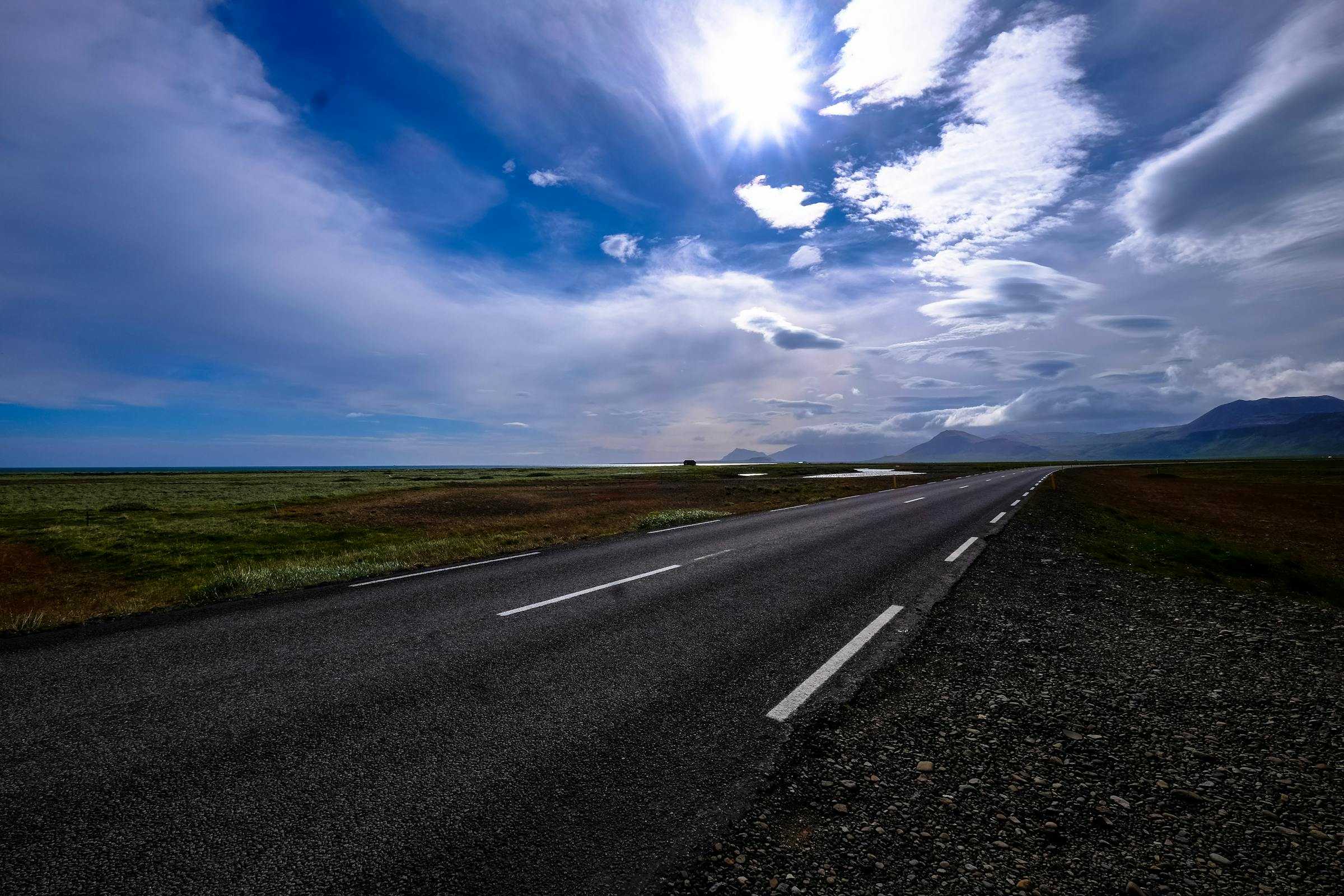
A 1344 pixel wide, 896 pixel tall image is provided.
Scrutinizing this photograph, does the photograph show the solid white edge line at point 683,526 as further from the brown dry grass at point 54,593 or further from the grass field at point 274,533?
the brown dry grass at point 54,593

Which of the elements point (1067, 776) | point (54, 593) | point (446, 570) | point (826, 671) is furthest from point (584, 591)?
point (54, 593)

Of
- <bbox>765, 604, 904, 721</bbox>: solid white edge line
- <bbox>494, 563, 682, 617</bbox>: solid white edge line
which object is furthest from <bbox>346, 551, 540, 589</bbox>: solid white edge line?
<bbox>765, 604, 904, 721</bbox>: solid white edge line

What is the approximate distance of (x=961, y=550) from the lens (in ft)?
39.2

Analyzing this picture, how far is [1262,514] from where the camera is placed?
25.8m

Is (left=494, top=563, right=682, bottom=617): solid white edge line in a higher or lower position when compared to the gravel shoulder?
higher

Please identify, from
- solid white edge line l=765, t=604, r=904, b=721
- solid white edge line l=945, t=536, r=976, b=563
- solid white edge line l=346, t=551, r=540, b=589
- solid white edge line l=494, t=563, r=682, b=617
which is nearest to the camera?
solid white edge line l=765, t=604, r=904, b=721

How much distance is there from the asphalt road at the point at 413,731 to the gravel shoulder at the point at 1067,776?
17.1 inches

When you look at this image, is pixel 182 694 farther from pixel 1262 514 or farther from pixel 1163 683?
pixel 1262 514

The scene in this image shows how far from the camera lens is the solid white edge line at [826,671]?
15.2 feet

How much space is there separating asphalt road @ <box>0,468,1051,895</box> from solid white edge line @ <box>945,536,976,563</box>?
2.48 meters

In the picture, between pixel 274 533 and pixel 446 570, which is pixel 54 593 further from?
pixel 446 570

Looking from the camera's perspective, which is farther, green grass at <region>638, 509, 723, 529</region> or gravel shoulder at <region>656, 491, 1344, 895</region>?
green grass at <region>638, 509, 723, 529</region>

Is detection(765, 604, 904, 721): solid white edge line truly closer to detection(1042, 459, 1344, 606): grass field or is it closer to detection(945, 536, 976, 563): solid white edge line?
detection(945, 536, 976, 563): solid white edge line

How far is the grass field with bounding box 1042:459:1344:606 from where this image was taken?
10.1 metres
